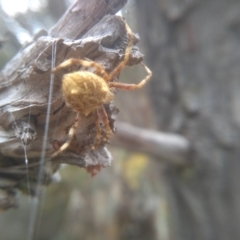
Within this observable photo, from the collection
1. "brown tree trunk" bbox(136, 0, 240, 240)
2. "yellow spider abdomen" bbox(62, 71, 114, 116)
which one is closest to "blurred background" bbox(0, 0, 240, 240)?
"brown tree trunk" bbox(136, 0, 240, 240)

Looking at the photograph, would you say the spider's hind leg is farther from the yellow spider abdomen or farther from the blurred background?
the blurred background

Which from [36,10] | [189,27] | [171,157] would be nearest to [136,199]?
[171,157]

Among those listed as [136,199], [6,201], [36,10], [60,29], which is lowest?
[6,201]

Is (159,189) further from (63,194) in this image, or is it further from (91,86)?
(91,86)

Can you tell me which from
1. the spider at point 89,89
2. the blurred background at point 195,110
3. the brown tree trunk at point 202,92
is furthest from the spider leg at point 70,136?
the brown tree trunk at point 202,92

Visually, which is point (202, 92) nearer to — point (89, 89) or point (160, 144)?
point (160, 144)

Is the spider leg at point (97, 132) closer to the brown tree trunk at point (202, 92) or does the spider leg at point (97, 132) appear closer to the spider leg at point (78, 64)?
the spider leg at point (78, 64)

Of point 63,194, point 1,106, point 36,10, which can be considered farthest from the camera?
point 63,194
